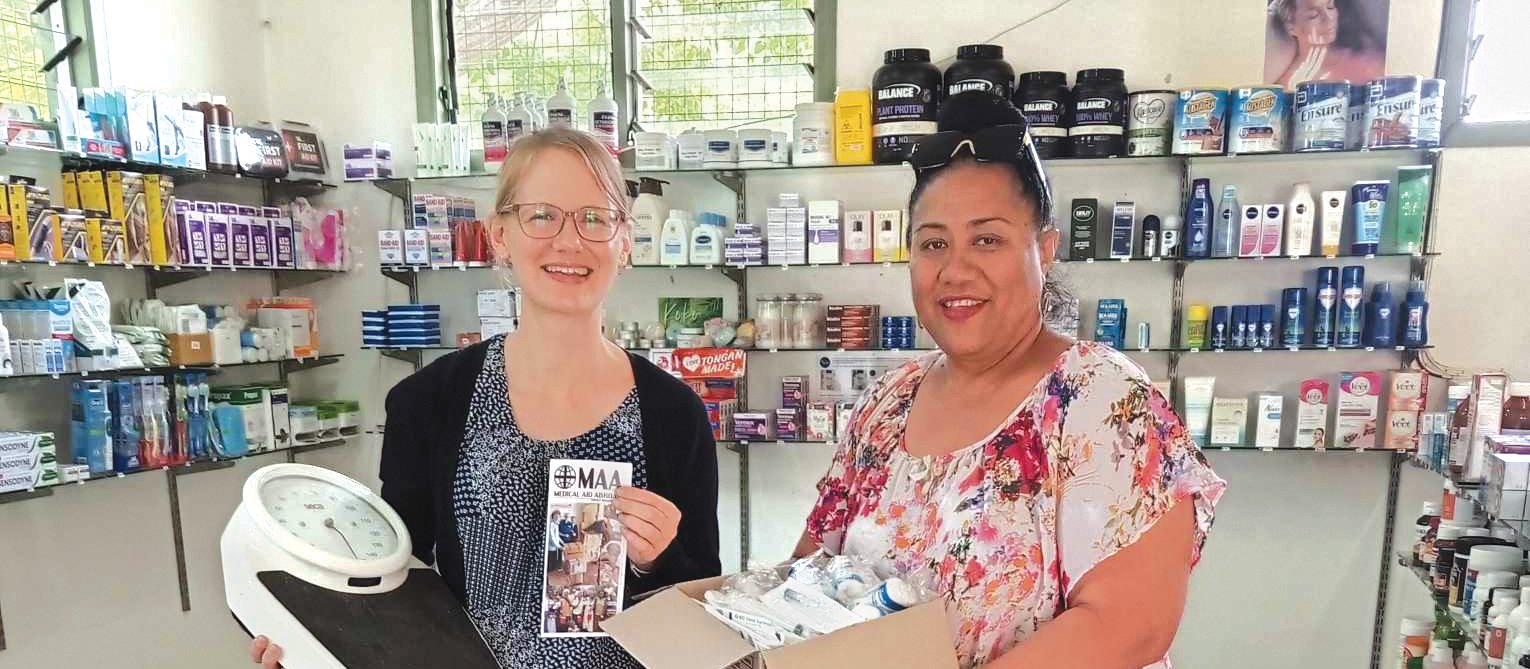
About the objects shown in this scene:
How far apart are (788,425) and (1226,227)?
1977mm

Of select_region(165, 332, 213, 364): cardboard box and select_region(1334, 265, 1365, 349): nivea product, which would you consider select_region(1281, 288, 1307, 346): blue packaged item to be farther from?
select_region(165, 332, 213, 364): cardboard box

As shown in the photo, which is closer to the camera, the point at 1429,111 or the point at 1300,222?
the point at 1429,111

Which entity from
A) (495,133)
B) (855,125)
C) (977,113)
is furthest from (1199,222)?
(495,133)

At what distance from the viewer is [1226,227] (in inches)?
Answer: 123

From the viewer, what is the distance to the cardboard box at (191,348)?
10.9 feet

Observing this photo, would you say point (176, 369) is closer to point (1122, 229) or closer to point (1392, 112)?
point (1122, 229)

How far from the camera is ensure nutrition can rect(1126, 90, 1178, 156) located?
312 centimetres

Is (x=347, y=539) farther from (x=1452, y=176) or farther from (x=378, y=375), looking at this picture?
(x=1452, y=176)

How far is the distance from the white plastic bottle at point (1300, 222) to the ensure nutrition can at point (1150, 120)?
519 mm

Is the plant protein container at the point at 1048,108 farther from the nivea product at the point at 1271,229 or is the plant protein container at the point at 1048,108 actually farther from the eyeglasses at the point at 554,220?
the eyeglasses at the point at 554,220

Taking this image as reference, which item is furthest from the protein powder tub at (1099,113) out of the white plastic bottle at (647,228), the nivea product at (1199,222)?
the white plastic bottle at (647,228)

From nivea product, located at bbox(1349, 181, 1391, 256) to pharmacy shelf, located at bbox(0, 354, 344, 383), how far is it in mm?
4695

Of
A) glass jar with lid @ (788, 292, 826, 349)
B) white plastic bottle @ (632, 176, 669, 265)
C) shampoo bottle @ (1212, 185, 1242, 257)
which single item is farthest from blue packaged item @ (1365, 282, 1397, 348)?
white plastic bottle @ (632, 176, 669, 265)

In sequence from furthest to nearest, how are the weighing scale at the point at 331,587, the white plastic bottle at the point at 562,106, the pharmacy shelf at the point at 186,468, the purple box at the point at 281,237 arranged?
1. the purple box at the point at 281,237
2. the white plastic bottle at the point at 562,106
3. the pharmacy shelf at the point at 186,468
4. the weighing scale at the point at 331,587
